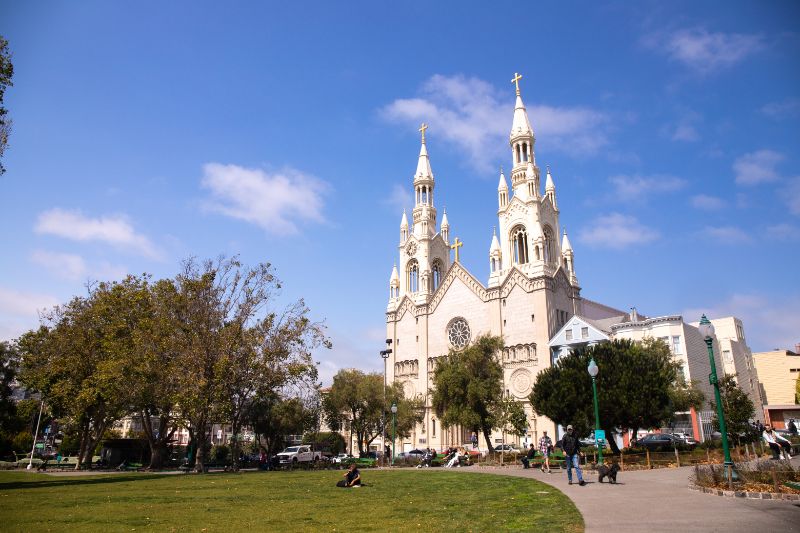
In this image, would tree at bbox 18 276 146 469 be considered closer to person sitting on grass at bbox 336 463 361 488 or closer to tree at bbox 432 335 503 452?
person sitting on grass at bbox 336 463 361 488

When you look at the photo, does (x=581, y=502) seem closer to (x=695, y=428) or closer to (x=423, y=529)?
(x=423, y=529)

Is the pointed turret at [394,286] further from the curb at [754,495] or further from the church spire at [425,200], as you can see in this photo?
the curb at [754,495]

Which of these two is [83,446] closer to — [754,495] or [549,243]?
[754,495]

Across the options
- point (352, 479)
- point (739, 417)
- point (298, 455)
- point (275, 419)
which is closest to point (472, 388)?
point (298, 455)

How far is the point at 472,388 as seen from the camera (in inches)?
1885

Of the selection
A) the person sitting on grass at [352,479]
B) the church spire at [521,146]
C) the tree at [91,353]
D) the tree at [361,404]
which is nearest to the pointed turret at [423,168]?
the church spire at [521,146]

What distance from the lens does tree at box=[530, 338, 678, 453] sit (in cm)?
3778

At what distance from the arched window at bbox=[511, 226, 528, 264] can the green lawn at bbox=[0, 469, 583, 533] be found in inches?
2079

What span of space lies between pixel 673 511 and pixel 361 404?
49523 mm

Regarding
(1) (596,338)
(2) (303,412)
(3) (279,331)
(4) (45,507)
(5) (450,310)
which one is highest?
(5) (450,310)

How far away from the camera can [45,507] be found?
14.6 meters

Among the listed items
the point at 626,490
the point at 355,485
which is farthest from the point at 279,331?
the point at 626,490

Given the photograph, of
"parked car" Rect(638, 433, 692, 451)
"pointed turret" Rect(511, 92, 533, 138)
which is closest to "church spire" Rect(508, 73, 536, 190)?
"pointed turret" Rect(511, 92, 533, 138)

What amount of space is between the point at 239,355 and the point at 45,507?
63.0ft
